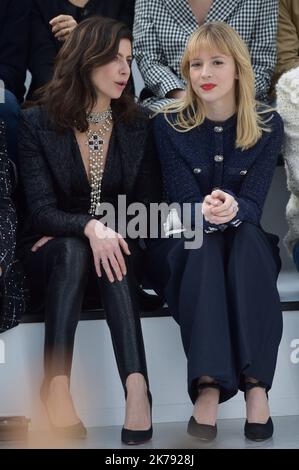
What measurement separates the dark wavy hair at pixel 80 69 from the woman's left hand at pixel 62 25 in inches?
14.2

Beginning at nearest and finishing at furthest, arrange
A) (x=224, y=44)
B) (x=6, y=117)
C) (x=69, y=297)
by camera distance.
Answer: (x=69, y=297) < (x=224, y=44) < (x=6, y=117)

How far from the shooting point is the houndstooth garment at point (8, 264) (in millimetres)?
2242

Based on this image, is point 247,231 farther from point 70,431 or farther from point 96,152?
point 70,431

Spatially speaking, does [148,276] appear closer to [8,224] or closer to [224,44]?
[8,224]

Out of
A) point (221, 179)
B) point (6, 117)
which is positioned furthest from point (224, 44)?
point (6, 117)

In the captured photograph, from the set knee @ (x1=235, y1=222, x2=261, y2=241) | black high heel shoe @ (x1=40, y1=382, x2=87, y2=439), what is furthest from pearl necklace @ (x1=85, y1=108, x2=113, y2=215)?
black high heel shoe @ (x1=40, y1=382, x2=87, y2=439)

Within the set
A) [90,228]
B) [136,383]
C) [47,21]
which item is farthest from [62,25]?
[136,383]

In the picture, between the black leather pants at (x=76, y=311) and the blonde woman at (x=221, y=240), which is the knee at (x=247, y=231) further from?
the black leather pants at (x=76, y=311)

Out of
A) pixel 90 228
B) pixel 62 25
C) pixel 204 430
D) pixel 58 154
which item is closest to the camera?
pixel 204 430

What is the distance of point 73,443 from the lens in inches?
85.7

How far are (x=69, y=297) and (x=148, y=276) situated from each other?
1.03ft

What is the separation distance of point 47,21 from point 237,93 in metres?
0.72

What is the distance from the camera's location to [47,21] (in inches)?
114
